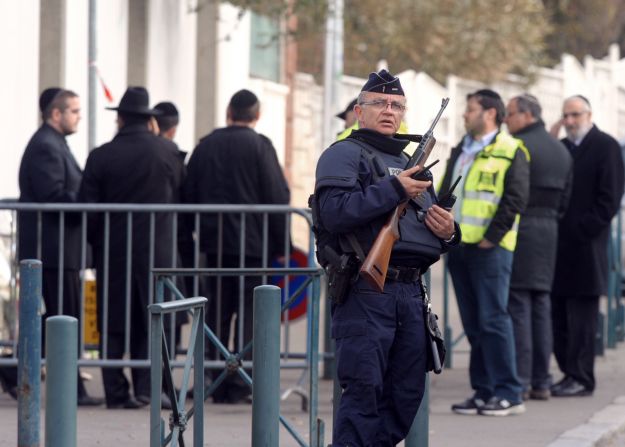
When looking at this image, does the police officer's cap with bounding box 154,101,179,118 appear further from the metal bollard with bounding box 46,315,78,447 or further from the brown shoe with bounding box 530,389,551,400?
the metal bollard with bounding box 46,315,78,447

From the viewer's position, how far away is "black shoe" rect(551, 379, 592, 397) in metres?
10.8

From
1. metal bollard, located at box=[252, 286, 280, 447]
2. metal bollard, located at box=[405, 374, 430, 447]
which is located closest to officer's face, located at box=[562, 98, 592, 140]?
metal bollard, located at box=[405, 374, 430, 447]

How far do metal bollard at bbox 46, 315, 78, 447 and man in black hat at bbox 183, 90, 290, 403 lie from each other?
457 centimetres

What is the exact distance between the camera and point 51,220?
984 cm

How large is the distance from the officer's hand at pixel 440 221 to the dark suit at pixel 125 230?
339 cm

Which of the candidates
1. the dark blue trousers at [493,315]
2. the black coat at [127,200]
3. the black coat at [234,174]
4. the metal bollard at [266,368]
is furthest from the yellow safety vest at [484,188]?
the metal bollard at [266,368]

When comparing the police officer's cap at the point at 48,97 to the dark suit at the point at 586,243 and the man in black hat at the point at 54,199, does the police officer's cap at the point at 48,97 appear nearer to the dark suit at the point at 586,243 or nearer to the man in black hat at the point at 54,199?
the man in black hat at the point at 54,199

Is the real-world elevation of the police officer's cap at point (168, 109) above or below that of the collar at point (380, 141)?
above

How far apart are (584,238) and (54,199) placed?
3564mm

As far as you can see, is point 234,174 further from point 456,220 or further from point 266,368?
point 266,368

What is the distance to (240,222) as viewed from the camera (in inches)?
392

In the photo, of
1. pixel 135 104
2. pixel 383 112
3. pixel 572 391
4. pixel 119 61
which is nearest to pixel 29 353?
pixel 383 112

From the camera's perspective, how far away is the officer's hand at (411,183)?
6.38 metres

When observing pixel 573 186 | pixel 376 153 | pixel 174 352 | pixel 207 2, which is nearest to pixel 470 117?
pixel 573 186
